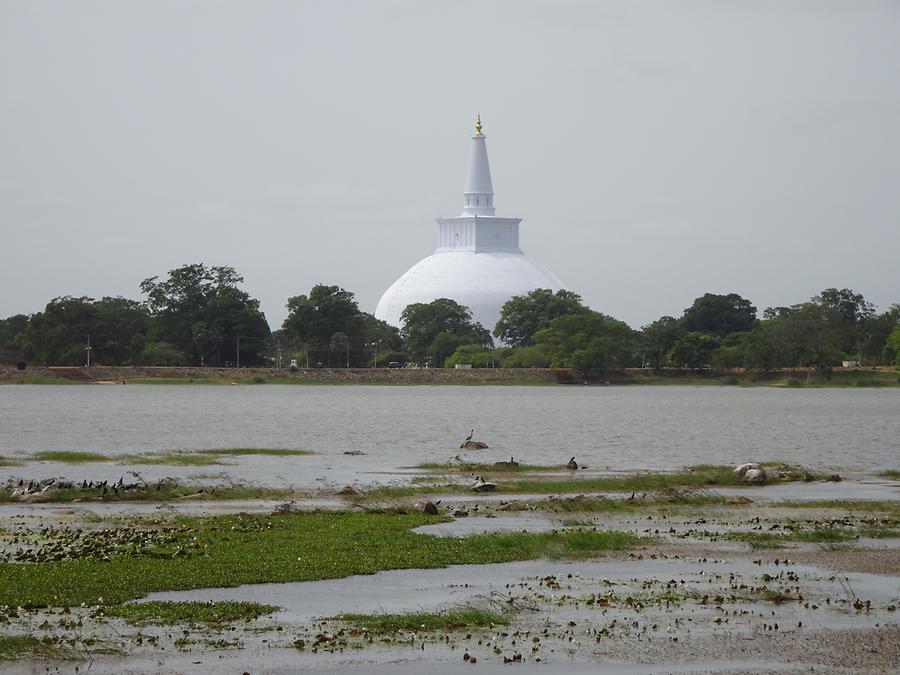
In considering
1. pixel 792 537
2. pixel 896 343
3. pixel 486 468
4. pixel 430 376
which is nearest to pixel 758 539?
pixel 792 537

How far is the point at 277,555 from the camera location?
18.7m

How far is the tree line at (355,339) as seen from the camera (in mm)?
102062

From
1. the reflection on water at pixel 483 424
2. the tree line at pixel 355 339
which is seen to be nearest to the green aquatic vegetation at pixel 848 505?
the reflection on water at pixel 483 424

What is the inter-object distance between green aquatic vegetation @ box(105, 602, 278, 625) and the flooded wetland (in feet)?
0.11

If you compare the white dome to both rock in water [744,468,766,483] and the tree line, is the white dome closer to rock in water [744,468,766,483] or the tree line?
the tree line

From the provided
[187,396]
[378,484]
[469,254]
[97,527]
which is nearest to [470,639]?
[97,527]

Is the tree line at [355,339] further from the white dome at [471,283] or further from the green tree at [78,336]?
the white dome at [471,283]

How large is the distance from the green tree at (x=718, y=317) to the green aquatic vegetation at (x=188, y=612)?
354 feet

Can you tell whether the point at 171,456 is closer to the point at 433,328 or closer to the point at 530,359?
the point at 530,359

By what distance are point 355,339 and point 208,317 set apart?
10.8 meters

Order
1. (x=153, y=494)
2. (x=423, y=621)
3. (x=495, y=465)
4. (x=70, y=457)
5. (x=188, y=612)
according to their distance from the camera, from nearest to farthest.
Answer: (x=423, y=621)
(x=188, y=612)
(x=153, y=494)
(x=495, y=465)
(x=70, y=457)

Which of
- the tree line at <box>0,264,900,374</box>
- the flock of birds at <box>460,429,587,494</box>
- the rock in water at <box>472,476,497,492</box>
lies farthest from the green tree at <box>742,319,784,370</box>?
the rock in water at <box>472,476,497,492</box>

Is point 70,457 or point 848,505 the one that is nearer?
point 848,505

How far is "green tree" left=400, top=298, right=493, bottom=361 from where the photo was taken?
118125 mm
